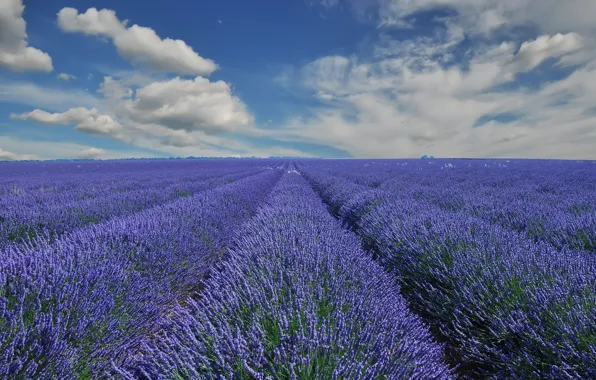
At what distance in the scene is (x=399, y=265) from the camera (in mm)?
3004

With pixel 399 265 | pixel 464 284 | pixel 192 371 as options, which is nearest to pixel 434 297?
pixel 464 284

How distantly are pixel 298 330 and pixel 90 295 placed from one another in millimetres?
1323

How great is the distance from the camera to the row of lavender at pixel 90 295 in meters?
1.41

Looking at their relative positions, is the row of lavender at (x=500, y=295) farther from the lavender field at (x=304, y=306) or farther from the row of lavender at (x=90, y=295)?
the row of lavender at (x=90, y=295)

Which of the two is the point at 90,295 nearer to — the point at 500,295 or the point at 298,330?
the point at 298,330

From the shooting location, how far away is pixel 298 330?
4.66ft

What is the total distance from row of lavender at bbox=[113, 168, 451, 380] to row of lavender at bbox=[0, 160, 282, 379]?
0.86ft

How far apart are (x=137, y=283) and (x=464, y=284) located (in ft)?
7.83

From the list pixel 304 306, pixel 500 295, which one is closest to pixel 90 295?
pixel 304 306

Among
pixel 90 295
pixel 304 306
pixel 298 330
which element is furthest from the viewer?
pixel 90 295

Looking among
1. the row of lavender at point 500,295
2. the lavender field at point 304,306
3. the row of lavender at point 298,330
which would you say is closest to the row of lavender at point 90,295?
the lavender field at point 304,306

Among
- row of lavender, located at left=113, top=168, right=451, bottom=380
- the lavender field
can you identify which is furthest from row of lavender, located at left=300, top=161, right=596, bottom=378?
row of lavender, located at left=113, top=168, right=451, bottom=380

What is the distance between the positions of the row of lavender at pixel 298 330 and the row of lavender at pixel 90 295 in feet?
0.86

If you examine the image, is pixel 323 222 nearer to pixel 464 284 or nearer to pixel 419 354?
pixel 464 284
